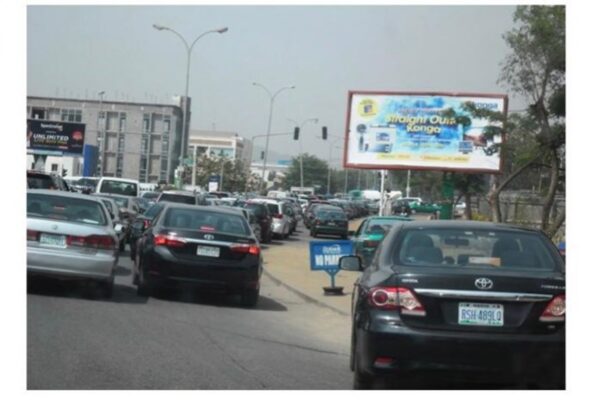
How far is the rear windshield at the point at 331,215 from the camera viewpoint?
144 feet

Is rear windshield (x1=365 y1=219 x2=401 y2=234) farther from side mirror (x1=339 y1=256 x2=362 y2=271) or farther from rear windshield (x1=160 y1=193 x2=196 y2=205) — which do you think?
side mirror (x1=339 y1=256 x2=362 y2=271)

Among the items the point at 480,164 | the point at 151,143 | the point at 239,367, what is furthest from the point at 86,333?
the point at 151,143

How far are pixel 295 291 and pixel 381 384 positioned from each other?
33.3 feet

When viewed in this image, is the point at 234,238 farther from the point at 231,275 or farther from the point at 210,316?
the point at 210,316

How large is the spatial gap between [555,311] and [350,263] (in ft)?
9.54

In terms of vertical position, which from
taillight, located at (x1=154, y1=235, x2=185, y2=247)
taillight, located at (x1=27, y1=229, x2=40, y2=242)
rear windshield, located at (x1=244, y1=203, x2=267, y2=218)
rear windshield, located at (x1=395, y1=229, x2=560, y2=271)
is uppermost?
rear windshield, located at (x1=395, y1=229, x2=560, y2=271)

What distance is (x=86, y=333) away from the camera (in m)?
9.80

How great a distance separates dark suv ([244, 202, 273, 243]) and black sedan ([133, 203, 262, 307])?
20774 mm

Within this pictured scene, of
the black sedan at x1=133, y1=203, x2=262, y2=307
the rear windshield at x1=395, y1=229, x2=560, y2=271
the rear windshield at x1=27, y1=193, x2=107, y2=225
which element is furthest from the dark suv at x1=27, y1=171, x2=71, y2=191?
the rear windshield at x1=395, y1=229, x2=560, y2=271

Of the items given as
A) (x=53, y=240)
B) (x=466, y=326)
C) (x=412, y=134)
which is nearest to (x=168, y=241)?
(x=53, y=240)

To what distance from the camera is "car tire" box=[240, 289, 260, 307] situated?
1382 cm

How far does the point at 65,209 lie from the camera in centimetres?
1320

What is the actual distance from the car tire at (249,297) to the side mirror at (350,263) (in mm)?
4673

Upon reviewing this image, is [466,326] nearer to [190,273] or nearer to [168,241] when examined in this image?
[190,273]
